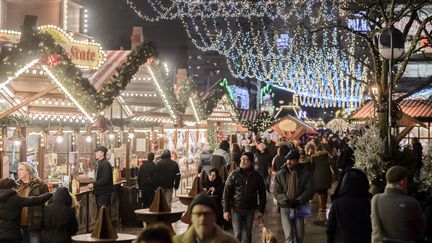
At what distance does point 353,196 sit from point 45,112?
10.9 m

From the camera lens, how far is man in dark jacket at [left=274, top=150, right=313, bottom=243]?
11.7 metres

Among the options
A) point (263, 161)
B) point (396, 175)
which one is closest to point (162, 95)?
point (263, 161)

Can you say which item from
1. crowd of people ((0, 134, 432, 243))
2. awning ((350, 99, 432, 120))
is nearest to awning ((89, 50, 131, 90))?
crowd of people ((0, 134, 432, 243))

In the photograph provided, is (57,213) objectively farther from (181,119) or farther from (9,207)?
(181,119)

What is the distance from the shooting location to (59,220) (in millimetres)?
10148

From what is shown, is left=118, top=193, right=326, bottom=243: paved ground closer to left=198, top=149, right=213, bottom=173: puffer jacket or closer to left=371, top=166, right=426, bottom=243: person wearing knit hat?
left=198, top=149, right=213, bottom=173: puffer jacket

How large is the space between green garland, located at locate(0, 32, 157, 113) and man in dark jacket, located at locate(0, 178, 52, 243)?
3.21m

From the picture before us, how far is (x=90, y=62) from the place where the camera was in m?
18.4

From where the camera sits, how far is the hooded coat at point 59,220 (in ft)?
33.3

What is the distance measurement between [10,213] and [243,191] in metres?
3.60

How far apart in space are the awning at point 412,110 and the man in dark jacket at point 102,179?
586 inches

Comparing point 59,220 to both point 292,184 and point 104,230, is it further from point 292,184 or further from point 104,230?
point 292,184

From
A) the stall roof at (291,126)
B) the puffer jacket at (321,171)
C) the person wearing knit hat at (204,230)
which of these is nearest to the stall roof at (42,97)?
the puffer jacket at (321,171)

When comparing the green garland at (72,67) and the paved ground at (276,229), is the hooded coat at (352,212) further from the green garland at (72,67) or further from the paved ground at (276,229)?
the green garland at (72,67)
